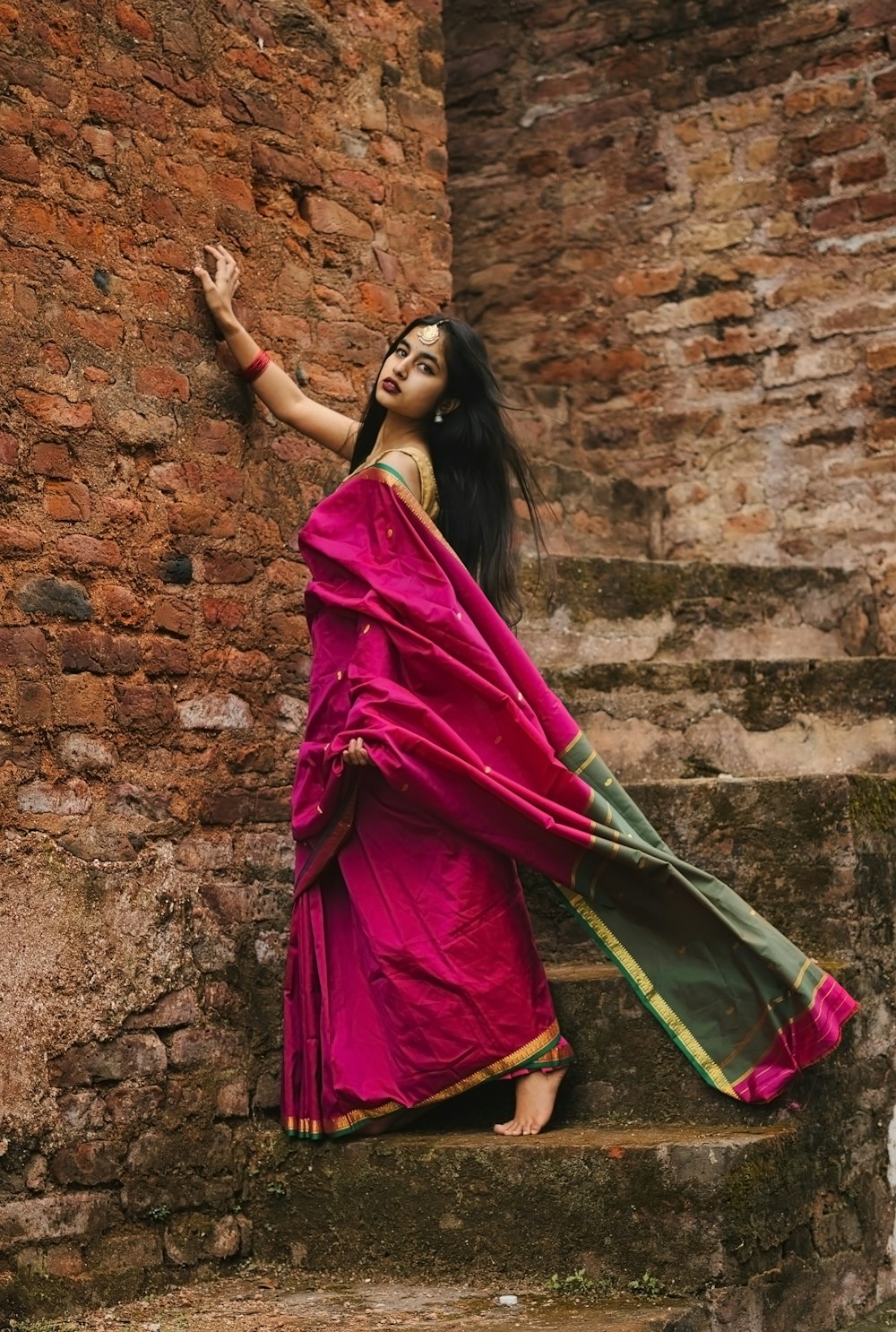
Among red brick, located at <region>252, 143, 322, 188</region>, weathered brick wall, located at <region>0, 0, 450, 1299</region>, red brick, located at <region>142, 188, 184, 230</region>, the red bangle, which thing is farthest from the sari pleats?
red brick, located at <region>252, 143, 322, 188</region>

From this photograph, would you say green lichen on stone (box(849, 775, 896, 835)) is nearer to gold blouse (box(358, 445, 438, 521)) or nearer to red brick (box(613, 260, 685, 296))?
gold blouse (box(358, 445, 438, 521))

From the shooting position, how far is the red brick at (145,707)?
140 inches

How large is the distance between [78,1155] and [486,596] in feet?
4.57

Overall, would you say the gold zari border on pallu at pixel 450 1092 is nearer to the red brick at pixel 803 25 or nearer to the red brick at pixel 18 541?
the red brick at pixel 18 541

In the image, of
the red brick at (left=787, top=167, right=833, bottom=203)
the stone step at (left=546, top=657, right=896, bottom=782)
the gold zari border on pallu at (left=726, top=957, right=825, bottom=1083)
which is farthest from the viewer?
the red brick at (left=787, top=167, right=833, bottom=203)

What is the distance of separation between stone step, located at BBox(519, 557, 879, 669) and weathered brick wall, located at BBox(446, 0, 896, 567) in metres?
0.32

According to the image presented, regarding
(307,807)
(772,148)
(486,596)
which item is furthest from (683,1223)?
(772,148)

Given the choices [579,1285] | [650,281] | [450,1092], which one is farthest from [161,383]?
[650,281]

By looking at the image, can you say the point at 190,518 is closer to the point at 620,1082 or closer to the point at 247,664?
the point at 247,664

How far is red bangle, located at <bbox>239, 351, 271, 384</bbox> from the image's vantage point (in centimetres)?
386

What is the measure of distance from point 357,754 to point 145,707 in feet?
1.69

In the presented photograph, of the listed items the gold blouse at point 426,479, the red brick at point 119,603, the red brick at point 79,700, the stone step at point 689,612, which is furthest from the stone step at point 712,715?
the red brick at point 79,700

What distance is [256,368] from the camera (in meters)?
3.86

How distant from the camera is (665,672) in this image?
4.38m
